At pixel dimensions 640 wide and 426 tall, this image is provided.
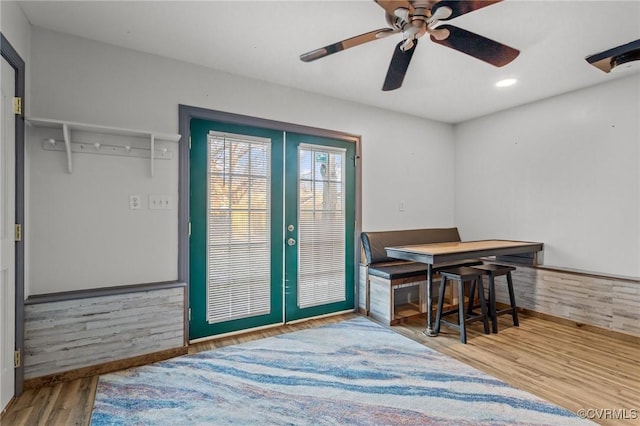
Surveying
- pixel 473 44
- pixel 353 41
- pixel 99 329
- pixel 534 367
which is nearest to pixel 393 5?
pixel 353 41

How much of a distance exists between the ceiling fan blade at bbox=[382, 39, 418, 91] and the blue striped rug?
7.15ft

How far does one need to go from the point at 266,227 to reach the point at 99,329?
1549mm

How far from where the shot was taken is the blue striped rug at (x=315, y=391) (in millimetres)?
1818

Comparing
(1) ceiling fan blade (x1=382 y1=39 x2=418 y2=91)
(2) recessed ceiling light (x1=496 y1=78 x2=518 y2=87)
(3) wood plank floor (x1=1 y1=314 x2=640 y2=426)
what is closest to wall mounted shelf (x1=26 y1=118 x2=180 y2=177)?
(3) wood plank floor (x1=1 y1=314 x2=640 y2=426)

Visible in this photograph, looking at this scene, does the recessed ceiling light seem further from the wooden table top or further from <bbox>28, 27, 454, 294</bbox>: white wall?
<bbox>28, 27, 454, 294</bbox>: white wall

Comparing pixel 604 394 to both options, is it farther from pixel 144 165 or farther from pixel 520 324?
pixel 144 165

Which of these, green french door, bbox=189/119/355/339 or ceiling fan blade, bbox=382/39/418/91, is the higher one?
ceiling fan blade, bbox=382/39/418/91

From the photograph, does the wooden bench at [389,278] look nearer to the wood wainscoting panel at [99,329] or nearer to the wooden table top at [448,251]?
the wooden table top at [448,251]

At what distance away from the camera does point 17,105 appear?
6.51 feet

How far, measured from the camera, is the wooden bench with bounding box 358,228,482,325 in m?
3.31

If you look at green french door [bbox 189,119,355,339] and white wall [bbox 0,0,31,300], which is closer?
white wall [bbox 0,0,31,300]

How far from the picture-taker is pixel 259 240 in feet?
10.3

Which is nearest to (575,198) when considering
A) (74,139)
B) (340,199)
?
(340,199)

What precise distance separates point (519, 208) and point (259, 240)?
314 centimetres
